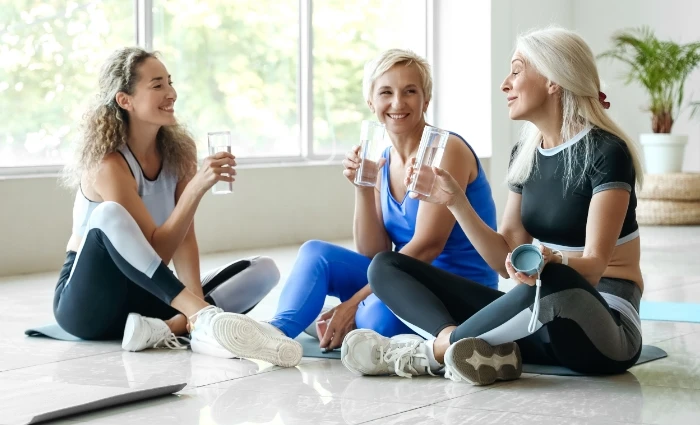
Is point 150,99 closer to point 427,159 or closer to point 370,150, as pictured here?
point 370,150

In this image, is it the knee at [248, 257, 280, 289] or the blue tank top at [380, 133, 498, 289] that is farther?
the knee at [248, 257, 280, 289]

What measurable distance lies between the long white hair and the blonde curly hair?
3.91 ft

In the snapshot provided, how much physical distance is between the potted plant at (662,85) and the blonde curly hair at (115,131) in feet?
19.8

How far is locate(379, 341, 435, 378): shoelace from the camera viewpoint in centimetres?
265

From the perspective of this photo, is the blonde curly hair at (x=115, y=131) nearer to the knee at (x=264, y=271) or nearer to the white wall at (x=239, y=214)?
the knee at (x=264, y=271)

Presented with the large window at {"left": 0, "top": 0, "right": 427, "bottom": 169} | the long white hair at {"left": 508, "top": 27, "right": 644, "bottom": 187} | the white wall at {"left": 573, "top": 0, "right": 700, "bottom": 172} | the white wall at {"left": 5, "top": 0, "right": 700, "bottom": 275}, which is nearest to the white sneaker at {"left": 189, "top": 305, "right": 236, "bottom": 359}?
the long white hair at {"left": 508, "top": 27, "right": 644, "bottom": 187}

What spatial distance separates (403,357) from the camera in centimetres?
265

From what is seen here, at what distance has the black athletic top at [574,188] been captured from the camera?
249 centimetres

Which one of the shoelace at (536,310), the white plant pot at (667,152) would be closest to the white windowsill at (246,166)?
the white plant pot at (667,152)

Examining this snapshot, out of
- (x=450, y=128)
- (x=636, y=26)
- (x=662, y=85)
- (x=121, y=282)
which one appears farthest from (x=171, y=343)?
(x=636, y=26)

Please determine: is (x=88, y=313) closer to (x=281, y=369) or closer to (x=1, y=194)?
(x=281, y=369)

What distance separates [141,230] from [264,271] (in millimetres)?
501

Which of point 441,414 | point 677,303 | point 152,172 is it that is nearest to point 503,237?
point 441,414

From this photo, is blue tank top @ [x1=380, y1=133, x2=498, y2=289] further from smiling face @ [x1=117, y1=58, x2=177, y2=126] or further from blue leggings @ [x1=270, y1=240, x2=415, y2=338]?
smiling face @ [x1=117, y1=58, x2=177, y2=126]
